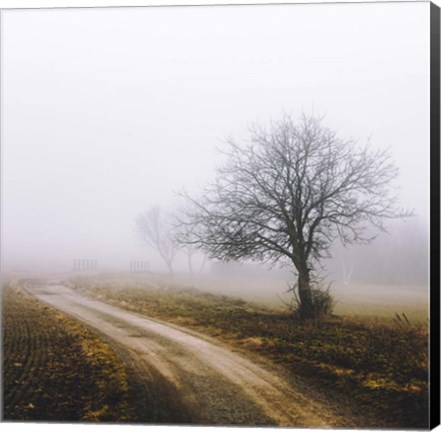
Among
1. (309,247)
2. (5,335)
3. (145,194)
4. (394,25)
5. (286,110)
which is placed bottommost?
(5,335)

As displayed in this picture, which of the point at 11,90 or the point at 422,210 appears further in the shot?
the point at 11,90

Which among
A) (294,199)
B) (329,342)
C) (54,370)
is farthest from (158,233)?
(329,342)

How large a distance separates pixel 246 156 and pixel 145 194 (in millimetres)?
922

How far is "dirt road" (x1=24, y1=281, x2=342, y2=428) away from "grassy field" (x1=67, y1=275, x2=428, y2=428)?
0.42 ft

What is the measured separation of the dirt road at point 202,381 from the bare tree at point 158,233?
0.59 meters

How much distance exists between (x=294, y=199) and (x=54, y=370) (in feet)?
8.16

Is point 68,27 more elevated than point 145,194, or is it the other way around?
point 68,27

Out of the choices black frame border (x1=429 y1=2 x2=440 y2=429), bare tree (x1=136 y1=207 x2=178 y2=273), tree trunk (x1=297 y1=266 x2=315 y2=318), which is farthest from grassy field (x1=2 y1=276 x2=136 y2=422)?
black frame border (x1=429 y1=2 x2=440 y2=429)

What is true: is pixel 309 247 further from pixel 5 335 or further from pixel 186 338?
pixel 5 335

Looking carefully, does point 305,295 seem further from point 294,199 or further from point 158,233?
point 158,233

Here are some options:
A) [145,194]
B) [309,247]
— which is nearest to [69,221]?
[145,194]

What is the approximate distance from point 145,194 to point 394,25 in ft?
8.15

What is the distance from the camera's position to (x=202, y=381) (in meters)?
6.21

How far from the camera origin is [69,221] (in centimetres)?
657
